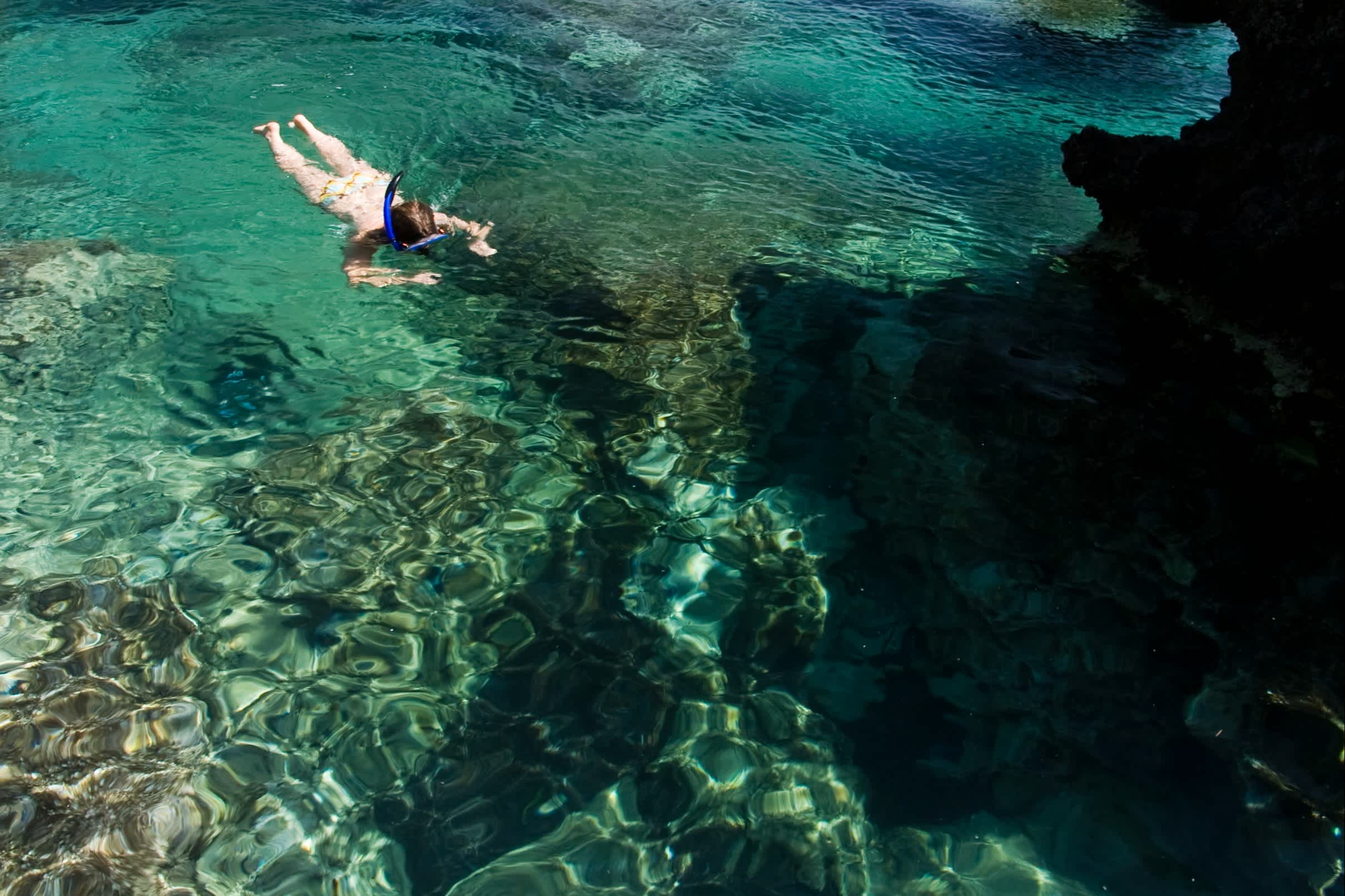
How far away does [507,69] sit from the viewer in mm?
9273

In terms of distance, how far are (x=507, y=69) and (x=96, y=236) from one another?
4.48m

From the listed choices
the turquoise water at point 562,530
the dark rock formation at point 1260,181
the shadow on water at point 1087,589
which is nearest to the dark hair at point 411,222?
the turquoise water at point 562,530

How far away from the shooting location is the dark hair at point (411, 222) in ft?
20.0

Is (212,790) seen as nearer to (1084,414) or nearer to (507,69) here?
(1084,414)

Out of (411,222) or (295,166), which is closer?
(411,222)

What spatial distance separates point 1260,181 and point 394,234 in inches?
206

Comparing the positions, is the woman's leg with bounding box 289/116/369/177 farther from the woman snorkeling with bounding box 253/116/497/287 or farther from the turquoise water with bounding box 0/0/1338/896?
the turquoise water with bounding box 0/0/1338/896

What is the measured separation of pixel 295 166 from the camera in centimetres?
718

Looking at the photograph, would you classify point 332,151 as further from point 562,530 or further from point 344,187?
point 562,530

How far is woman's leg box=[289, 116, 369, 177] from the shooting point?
7.39 meters

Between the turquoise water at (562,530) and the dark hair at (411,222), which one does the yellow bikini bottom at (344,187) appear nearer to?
the turquoise water at (562,530)

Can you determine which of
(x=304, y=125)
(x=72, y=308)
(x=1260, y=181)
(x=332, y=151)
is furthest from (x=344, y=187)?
(x=1260, y=181)

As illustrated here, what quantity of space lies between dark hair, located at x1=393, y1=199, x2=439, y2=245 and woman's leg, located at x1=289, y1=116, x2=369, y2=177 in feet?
4.95

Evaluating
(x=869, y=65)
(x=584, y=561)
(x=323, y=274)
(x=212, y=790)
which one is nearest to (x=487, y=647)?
(x=584, y=561)
